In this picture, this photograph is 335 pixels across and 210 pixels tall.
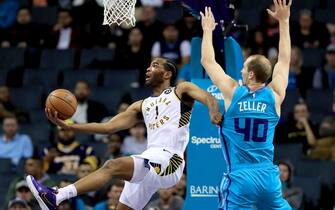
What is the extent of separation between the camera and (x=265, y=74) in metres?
10.8

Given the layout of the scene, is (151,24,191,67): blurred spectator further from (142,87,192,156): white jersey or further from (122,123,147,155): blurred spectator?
(142,87,192,156): white jersey

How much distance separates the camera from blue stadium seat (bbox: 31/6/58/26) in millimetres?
20719

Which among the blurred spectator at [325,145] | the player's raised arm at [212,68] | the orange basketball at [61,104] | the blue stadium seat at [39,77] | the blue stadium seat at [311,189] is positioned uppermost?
the player's raised arm at [212,68]

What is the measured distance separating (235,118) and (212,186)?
2.46 meters

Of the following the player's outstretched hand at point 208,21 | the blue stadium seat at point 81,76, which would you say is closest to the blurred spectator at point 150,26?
the blue stadium seat at point 81,76

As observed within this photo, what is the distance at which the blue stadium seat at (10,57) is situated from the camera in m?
19.8

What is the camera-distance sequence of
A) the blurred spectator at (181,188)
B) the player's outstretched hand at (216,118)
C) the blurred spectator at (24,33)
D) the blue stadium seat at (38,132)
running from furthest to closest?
the blurred spectator at (24,33) → the blue stadium seat at (38,132) → the blurred spectator at (181,188) → the player's outstretched hand at (216,118)

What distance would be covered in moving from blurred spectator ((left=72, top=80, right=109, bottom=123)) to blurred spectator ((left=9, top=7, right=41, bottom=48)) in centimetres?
256

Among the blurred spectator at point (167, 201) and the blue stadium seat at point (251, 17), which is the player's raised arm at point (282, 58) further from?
the blue stadium seat at point (251, 17)

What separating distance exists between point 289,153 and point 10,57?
6.04m

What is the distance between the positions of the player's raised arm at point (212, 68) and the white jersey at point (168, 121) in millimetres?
886

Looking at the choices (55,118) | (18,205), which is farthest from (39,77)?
(55,118)

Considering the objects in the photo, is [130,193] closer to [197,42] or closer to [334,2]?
[197,42]

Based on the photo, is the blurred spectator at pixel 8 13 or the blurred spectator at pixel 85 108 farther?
the blurred spectator at pixel 8 13
